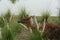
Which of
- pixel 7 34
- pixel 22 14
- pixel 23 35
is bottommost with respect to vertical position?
pixel 23 35

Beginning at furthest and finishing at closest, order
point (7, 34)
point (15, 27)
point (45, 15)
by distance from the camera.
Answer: point (45, 15) < point (15, 27) < point (7, 34)

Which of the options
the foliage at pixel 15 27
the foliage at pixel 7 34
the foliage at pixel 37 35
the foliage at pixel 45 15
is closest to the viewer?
the foliage at pixel 37 35

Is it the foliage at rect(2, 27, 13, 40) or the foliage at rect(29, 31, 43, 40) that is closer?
the foliage at rect(29, 31, 43, 40)

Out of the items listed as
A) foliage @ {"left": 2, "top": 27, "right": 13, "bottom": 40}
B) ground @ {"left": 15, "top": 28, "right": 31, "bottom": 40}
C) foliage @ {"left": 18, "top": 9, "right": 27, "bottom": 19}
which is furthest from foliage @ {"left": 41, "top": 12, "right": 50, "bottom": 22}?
foliage @ {"left": 2, "top": 27, "right": 13, "bottom": 40}

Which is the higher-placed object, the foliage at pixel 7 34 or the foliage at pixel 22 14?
the foliage at pixel 22 14

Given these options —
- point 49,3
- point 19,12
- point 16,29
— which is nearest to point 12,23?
point 16,29

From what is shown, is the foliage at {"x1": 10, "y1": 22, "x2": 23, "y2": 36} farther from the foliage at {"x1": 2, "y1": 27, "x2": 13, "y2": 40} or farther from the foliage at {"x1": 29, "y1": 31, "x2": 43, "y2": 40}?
the foliage at {"x1": 29, "y1": 31, "x2": 43, "y2": 40}

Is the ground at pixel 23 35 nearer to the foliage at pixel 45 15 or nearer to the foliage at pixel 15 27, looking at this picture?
the foliage at pixel 15 27

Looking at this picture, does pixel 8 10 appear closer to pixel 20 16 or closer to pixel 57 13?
pixel 20 16

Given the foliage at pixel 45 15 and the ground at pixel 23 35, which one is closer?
the ground at pixel 23 35

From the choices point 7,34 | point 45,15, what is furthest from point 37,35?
point 45,15

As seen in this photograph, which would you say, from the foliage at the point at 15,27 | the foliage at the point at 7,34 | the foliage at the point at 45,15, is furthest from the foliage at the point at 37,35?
the foliage at the point at 45,15

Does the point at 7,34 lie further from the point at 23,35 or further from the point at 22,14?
the point at 22,14

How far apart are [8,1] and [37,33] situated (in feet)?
9.53
